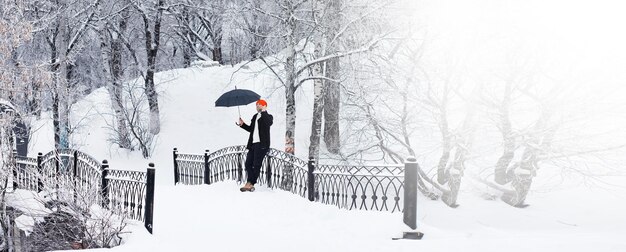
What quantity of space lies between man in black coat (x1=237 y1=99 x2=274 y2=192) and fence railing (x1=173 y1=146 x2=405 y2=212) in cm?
47

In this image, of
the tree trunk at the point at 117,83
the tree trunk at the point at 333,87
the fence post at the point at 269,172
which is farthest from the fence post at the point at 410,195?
the tree trunk at the point at 117,83

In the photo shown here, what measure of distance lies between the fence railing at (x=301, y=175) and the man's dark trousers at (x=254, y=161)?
0.43m

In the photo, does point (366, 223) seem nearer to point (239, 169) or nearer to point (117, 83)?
point (239, 169)

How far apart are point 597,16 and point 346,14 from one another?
5739 millimetres

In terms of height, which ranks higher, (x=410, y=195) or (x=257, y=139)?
(x=257, y=139)

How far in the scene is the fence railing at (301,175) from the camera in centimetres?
932

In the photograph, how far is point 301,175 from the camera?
1144cm

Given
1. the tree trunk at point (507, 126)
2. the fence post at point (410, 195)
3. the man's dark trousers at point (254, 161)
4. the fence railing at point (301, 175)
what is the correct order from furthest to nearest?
the tree trunk at point (507, 126)
the man's dark trousers at point (254, 161)
the fence railing at point (301, 175)
the fence post at point (410, 195)

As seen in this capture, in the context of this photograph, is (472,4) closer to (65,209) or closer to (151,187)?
(151,187)

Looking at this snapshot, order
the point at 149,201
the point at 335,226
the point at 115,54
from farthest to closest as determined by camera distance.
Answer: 1. the point at 115,54
2. the point at 335,226
3. the point at 149,201

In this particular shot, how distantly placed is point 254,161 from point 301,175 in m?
1.31

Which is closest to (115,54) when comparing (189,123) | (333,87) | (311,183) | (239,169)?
(189,123)

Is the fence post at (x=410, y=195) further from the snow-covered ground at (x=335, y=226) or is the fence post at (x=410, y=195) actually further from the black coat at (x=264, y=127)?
the black coat at (x=264, y=127)

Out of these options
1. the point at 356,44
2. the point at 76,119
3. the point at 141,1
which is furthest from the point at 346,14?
the point at 76,119
